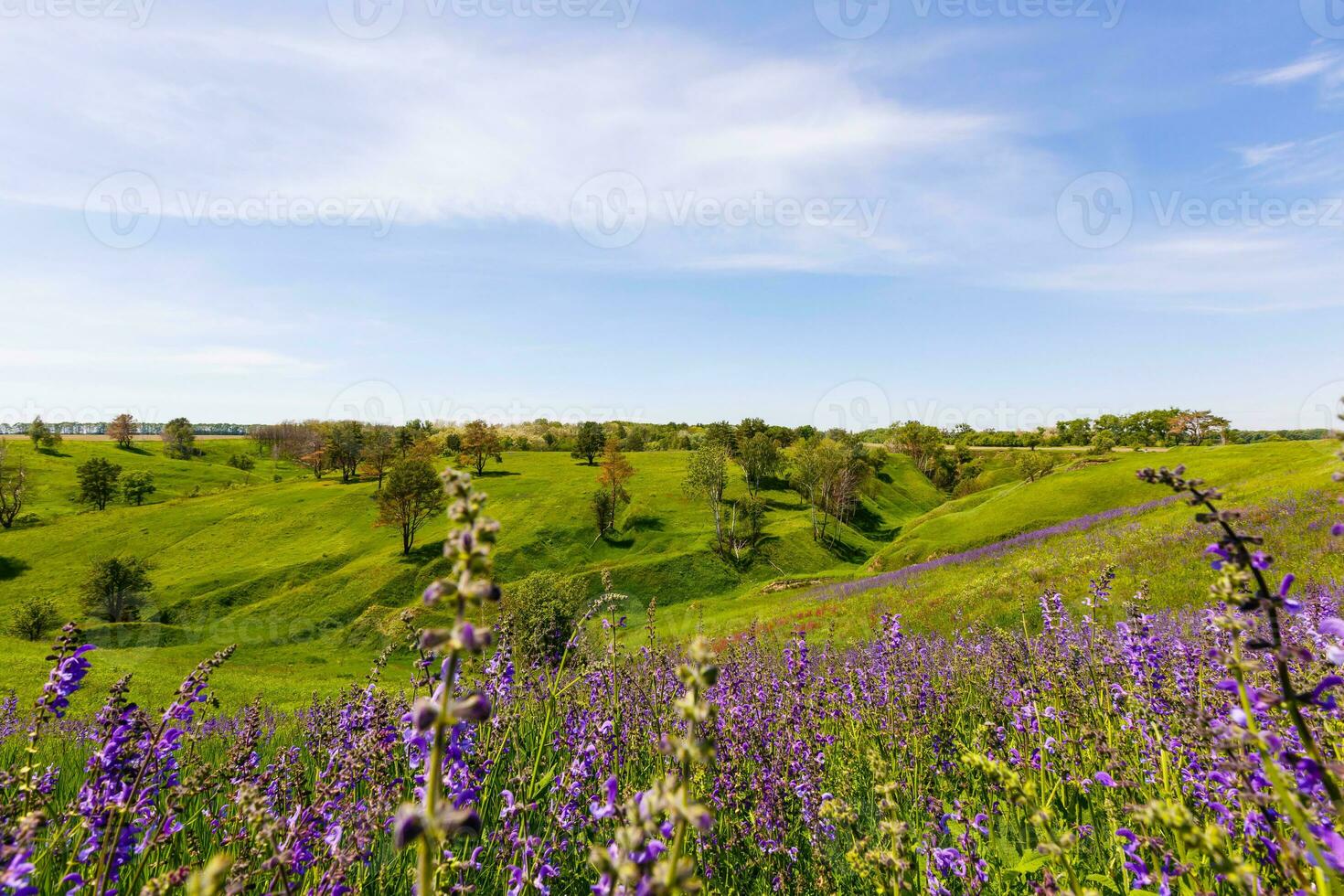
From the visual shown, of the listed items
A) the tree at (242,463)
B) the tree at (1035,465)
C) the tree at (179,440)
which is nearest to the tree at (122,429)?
the tree at (179,440)

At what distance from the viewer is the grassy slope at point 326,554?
50.8m

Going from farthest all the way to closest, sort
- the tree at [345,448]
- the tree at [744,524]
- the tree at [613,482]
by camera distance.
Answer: the tree at [345,448], the tree at [613,482], the tree at [744,524]

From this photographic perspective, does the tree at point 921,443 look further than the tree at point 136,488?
Yes

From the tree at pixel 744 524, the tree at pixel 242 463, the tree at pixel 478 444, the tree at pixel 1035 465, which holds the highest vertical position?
the tree at pixel 478 444

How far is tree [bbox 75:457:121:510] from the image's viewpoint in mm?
96375

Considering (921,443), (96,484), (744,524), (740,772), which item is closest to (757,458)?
(744,524)

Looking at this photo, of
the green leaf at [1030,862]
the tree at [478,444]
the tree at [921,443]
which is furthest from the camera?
the tree at [921,443]

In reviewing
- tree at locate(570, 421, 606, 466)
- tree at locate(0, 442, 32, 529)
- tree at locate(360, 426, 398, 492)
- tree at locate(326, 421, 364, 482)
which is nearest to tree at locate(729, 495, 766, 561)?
tree at locate(570, 421, 606, 466)

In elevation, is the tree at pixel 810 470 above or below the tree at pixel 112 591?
above

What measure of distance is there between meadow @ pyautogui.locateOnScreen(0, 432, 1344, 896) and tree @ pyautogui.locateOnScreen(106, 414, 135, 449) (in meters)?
182

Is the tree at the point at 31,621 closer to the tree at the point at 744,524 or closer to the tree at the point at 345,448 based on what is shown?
the tree at the point at 345,448

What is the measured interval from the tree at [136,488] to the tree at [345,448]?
2845 cm

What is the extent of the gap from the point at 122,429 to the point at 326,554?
397ft

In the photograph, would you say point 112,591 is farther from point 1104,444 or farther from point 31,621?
point 1104,444
